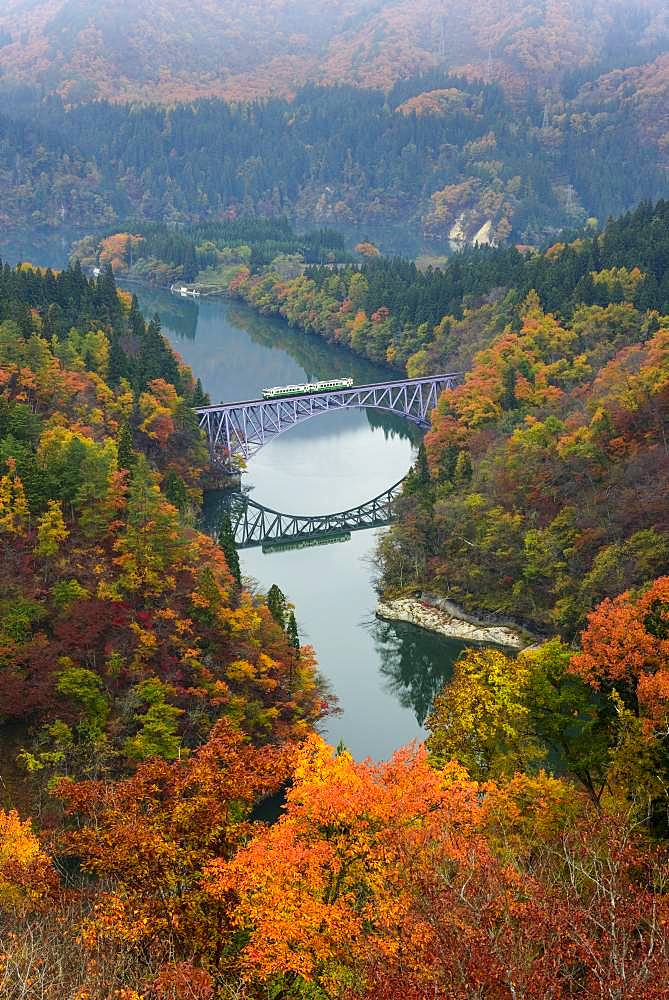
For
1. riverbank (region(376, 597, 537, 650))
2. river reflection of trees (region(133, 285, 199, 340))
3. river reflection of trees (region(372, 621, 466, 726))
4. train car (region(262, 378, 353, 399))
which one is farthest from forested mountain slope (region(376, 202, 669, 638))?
river reflection of trees (region(133, 285, 199, 340))

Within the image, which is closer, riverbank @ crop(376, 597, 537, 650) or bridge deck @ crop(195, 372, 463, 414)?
riverbank @ crop(376, 597, 537, 650)

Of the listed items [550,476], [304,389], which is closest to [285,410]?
[304,389]

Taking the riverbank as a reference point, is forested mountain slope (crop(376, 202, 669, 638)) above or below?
above

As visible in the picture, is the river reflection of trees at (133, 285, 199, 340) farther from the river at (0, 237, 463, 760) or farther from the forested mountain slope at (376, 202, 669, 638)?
the forested mountain slope at (376, 202, 669, 638)

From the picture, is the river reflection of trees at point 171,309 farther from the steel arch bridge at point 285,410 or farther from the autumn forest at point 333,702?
the autumn forest at point 333,702

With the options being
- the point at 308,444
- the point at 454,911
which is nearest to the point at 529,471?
the point at 308,444

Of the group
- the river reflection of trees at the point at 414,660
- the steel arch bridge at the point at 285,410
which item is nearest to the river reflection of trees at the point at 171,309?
the steel arch bridge at the point at 285,410

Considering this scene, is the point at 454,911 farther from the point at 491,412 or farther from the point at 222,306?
the point at 222,306
